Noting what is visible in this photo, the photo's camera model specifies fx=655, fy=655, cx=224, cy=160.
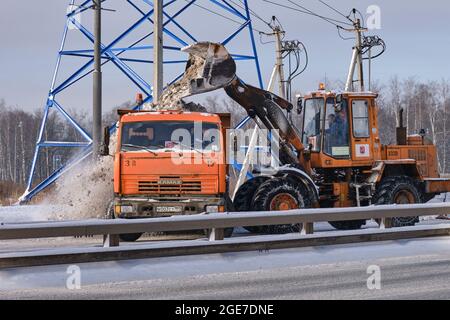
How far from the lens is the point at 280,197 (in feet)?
47.2

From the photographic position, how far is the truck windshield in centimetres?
1254

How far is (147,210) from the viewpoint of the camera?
474 inches

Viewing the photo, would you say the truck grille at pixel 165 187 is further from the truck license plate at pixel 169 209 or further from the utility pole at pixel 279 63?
the utility pole at pixel 279 63

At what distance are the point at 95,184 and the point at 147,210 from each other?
380cm

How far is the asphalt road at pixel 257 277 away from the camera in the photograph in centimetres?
770

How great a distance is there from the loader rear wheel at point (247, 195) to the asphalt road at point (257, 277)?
3.60m

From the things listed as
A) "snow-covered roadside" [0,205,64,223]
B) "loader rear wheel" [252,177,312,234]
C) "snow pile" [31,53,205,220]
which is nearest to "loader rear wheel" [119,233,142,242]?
"snow pile" [31,53,205,220]

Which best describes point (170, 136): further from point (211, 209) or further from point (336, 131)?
point (336, 131)

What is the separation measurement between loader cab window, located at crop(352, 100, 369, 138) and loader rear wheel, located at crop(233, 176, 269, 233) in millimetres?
2825

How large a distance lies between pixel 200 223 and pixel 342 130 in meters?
6.49

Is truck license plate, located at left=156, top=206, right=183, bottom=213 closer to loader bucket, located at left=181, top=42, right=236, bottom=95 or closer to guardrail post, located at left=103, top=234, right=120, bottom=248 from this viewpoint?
guardrail post, located at left=103, top=234, right=120, bottom=248

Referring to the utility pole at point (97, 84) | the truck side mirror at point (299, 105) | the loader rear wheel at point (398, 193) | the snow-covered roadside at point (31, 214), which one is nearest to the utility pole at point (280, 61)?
the truck side mirror at point (299, 105)

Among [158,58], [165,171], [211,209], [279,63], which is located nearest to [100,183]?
[165,171]

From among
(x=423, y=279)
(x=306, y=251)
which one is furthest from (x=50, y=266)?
(x=423, y=279)
